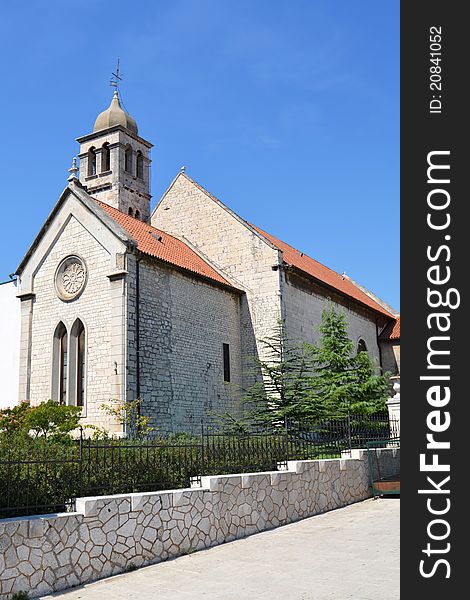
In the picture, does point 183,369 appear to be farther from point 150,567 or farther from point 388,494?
point 150,567

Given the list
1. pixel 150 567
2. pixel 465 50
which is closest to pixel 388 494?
pixel 150 567

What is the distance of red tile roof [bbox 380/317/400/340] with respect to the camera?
37.0 meters

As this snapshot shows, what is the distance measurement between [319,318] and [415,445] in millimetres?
24365

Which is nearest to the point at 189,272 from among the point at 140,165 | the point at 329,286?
the point at 329,286

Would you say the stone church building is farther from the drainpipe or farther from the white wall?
the white wall

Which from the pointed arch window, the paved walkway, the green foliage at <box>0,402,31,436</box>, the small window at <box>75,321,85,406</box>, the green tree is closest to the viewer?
the paved walkway

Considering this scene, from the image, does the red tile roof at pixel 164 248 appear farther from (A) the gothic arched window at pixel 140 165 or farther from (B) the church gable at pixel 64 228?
(A) the gothic arched window at pixel 140 165

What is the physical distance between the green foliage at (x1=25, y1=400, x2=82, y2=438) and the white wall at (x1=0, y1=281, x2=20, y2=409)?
4.90 m

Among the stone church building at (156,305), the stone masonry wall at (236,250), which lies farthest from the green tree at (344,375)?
the stone masonry wall at (236,250)

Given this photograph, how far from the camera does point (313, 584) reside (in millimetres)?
8016

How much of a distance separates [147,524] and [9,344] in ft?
54.9

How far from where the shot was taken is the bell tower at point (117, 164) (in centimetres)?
3269

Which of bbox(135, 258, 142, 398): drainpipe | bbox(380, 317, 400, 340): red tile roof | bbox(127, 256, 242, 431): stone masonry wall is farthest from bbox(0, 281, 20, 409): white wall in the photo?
bbox(380, 317, 400, 340): red tile roof

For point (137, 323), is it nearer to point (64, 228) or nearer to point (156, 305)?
point (156, 305)
